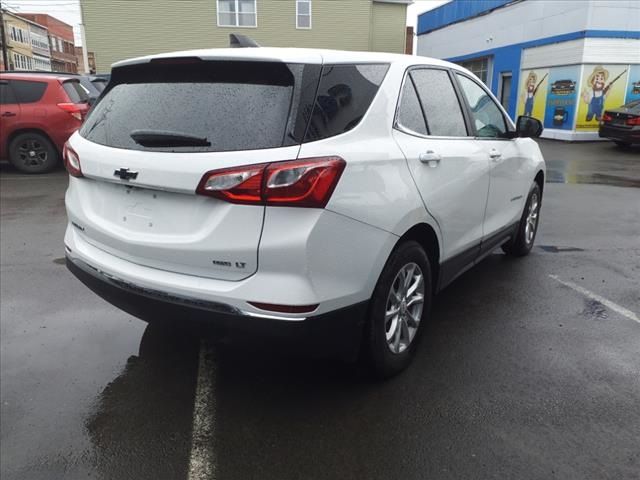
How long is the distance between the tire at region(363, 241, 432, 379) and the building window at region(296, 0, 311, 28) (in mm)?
25195

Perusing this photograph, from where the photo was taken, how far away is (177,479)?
2422 millimetres

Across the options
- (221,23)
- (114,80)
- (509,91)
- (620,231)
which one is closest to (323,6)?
(221,23)

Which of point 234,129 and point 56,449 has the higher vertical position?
point 234,129

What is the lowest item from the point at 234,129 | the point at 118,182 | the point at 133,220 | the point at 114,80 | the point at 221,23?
the point at 133,220

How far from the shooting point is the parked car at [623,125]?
50.1 feet

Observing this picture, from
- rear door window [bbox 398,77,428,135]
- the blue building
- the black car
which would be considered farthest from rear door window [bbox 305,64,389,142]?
the blue building

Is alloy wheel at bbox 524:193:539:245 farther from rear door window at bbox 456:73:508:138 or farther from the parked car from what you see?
the parked car

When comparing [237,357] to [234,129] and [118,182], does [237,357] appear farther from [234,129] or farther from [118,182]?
[234,129]

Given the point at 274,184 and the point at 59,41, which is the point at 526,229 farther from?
the point at 59,41

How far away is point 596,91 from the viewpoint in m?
18.7

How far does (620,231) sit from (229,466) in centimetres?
599

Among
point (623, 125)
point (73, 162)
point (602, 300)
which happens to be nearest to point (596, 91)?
point (623, 125)

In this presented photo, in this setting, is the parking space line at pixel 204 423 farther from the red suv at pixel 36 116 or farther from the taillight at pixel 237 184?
the red suv at pixel 36 116

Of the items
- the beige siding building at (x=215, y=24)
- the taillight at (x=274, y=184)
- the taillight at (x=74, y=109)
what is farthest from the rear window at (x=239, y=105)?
the beige siding building at (x=215, y=24)
